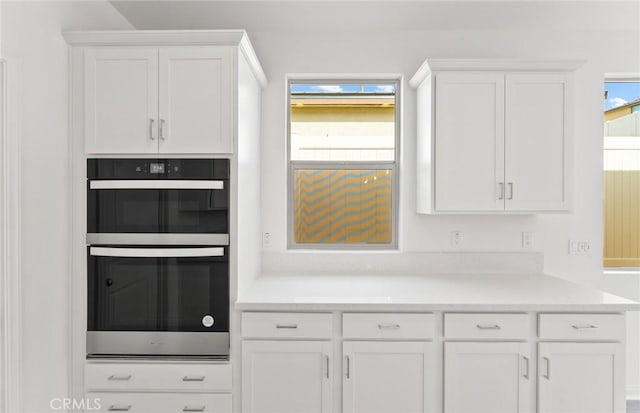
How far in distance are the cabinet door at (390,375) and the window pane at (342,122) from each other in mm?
1370

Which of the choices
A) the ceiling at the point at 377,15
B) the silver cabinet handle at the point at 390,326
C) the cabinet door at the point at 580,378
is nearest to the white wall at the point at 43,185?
the ceiling at the point at 377,15

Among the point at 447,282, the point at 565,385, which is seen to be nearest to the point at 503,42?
the point at 447,282

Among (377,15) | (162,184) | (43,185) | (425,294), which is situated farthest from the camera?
(377,15)

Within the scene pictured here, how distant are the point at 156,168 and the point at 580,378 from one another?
2.30m

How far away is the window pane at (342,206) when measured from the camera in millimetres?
3111

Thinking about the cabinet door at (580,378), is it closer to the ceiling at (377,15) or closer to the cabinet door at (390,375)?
the cabinet door at (390,375)

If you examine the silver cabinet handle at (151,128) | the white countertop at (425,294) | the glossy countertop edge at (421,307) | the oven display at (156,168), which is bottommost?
the glossy countertop edge at (421,307)

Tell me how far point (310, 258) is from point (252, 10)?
1.57 metres

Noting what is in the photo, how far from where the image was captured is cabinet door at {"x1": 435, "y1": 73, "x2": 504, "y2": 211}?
2586mm

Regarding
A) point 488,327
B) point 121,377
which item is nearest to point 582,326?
point 488,327

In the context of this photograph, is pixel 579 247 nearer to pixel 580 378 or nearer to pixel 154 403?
pixel 580 378

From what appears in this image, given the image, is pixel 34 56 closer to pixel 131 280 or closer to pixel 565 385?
pixel 131 280

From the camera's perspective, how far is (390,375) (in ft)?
7.23

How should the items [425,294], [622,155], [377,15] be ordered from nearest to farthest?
[425,294]
[377,15]
[622,155]
